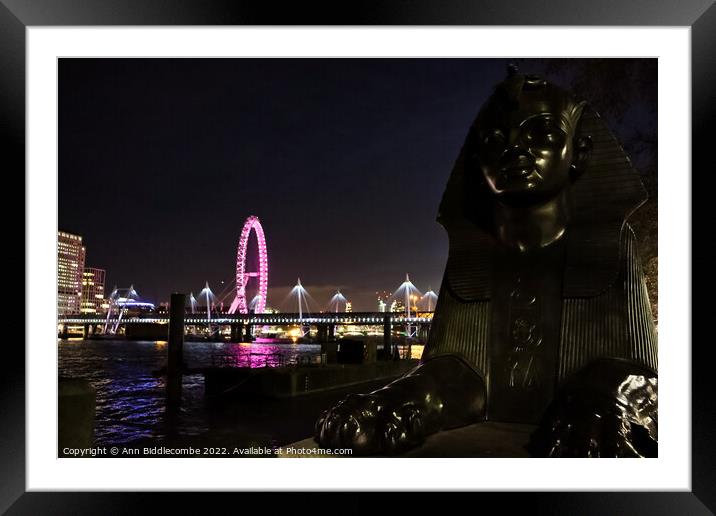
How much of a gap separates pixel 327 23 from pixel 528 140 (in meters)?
1.27

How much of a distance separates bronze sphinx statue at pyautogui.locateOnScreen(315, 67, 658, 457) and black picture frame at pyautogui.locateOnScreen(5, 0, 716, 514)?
0.51 meters

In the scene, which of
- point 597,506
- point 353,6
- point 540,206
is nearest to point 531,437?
point 597,506

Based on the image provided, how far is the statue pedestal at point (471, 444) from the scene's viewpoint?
2531 mm

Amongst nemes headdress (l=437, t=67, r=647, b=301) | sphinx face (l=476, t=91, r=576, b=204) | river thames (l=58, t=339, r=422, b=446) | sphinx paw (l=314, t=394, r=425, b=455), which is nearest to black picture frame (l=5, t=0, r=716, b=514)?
nemes headdress (l=437, t=67, r=647, b=301)

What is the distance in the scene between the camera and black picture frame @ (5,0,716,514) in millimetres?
3121

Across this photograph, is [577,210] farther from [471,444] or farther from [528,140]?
[471,444]

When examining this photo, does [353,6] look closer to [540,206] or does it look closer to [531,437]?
[540,206]

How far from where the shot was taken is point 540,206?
296 centimetres

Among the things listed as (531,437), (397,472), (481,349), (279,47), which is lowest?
(397,472)

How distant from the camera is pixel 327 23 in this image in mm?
3207

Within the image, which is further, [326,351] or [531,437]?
[326,351]

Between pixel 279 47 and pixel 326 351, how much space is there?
51.7ft

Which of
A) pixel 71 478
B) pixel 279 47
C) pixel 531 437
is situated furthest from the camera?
pixel 279 47

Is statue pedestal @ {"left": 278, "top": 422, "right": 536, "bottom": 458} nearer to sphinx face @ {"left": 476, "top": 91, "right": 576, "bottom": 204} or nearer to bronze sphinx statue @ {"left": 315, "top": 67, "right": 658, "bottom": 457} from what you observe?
bronze sphinx statue @ {"left": 315, "top": 67, "right": 658, "bottom": 457}
